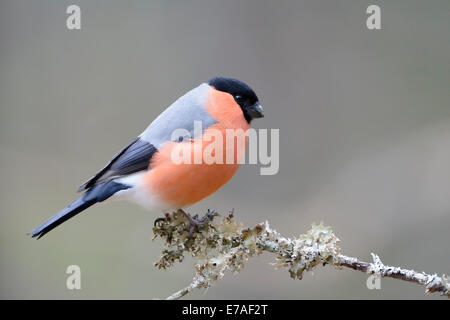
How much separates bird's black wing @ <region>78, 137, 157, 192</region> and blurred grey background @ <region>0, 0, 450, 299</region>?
1623mm

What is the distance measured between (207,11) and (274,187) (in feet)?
7.50

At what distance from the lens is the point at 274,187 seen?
5.98 metres

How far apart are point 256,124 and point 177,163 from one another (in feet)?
9.01

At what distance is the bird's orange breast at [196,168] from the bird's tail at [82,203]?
212mm

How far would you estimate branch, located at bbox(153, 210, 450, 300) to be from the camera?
265 centimetres

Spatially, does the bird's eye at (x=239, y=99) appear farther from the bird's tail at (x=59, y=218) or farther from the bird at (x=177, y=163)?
the bird's tail at (x=59, y=218)

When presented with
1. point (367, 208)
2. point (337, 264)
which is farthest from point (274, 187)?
point (337, 264)

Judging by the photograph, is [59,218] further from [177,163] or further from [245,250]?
[245,250]

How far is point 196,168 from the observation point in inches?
135

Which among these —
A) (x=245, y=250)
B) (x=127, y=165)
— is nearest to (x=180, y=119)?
(x=127, y=165)

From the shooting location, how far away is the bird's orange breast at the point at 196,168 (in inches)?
135

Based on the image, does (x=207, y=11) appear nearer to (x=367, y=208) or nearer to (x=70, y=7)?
(x=70, y=7)

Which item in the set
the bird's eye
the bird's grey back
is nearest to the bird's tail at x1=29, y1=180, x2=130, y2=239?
the bird's grey back

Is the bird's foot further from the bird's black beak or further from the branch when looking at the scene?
the bird's black beak
